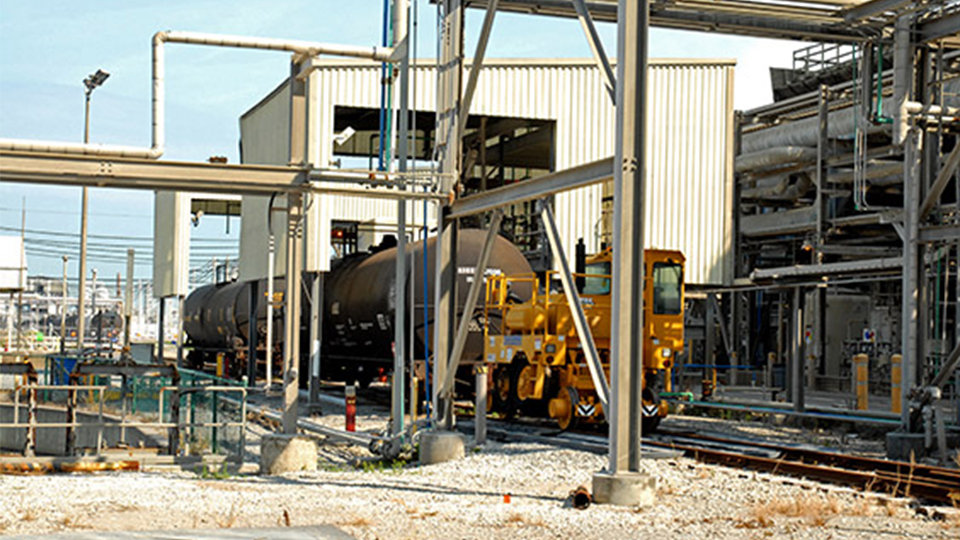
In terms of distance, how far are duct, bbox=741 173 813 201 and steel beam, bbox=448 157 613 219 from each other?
822 inches

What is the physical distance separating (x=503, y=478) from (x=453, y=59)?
20.6 ft

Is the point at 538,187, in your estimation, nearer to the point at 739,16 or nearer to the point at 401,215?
the point at 401,215

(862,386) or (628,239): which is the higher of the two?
(628,239)

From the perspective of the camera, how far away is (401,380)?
59.2 ft

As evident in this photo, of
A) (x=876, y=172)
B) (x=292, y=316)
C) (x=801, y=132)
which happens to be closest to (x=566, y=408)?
(x=292, y=316)

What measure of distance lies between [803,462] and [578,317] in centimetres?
439

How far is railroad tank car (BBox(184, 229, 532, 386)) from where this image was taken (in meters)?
24.6

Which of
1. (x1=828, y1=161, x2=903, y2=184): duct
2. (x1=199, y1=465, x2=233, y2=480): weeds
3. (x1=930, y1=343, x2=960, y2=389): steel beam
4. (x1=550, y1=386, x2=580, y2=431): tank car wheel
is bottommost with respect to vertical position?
(x1=199, y1=465, x2=233, y2=480): weeds

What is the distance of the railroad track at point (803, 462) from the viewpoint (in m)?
12.9

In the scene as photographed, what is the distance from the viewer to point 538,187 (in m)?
14.4

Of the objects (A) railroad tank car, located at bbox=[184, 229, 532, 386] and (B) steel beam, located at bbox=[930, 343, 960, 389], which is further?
(A) railroad tank car, located at bbox=[184, 229, 532, 386]

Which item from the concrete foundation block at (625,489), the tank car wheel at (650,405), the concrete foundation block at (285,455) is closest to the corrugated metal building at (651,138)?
the tank car wheel at (650,405)

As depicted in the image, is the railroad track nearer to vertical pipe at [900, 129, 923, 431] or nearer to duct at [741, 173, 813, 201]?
vertical pipe at [900, 129, 923, 431]

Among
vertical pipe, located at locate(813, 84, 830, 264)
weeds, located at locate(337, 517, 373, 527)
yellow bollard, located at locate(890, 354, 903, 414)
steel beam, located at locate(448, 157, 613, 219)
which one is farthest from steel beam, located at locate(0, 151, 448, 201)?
vertical pipe, located at locate(813, 84, 830, 264)
